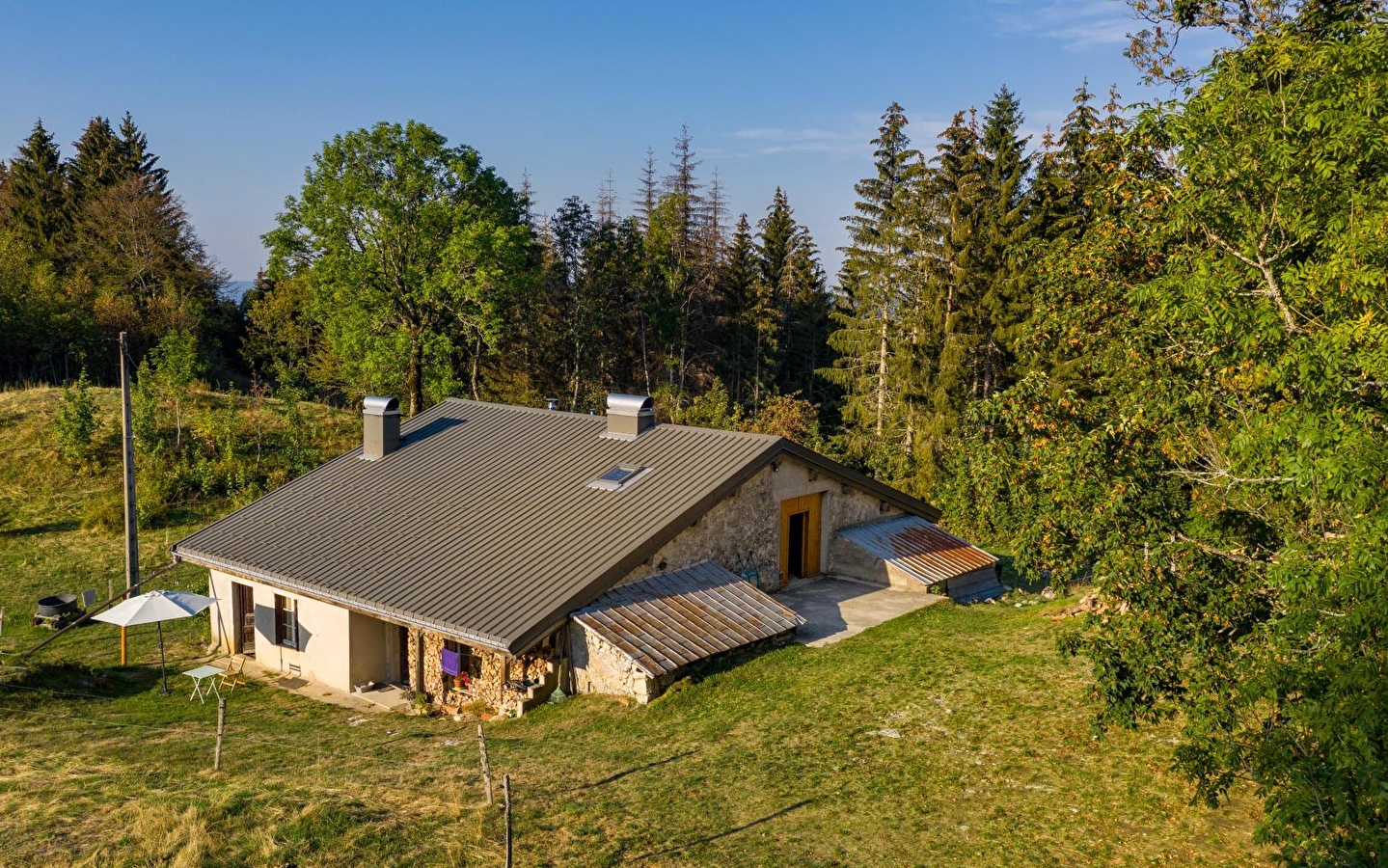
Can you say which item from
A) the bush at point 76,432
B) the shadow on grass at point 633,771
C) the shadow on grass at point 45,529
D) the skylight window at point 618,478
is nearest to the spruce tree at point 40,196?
the bush at point 76,432

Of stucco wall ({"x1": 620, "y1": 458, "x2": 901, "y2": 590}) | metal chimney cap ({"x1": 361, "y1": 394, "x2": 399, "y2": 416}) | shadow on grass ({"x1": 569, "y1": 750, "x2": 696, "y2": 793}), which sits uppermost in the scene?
metal chimney cap ({"x1": 361, "y1": 394, "x2": 399, "y2": 416})

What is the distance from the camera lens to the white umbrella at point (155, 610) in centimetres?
1831

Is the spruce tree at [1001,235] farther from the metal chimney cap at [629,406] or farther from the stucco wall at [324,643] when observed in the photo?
the stucco wall at [324,643]

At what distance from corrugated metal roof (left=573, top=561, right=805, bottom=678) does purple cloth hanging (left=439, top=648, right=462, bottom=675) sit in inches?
112

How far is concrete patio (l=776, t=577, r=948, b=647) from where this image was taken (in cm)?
1886

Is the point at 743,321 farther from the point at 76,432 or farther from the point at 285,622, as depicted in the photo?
the point at 285,622

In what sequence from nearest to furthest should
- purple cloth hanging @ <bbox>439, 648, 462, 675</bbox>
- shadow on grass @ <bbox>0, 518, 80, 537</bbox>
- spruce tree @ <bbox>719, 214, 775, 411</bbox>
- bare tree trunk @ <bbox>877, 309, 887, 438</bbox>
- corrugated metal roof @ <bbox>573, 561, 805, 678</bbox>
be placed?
corrugated metal roof @ <bbox>573, 561, 805, 678</bbox>, purple cloth hanging @ <bbox>439, 648, 462, 675</bbox>, shadow on grass @ <bbox>0, 518, 80, 537</bbox>, bare tree trunk @ <bbox>877, 309, 887, 438</bbox>, spruce tree @ <bbox>719, 214, 775, 411</bbox>

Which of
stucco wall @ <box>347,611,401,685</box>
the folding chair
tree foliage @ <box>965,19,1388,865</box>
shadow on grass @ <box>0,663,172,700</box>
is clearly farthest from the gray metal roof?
tree foliage @ <box>965,19,1388,865</box>

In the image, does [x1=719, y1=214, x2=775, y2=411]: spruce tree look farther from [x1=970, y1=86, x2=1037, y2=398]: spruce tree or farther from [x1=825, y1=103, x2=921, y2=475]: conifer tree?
[x1=970, y1=86, x2=1037, y2=398]: spruce tree

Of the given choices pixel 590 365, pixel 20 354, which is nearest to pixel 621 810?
pixel 590 365

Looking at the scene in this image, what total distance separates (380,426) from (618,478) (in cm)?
792

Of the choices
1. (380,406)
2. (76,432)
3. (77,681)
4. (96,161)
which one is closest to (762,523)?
(380,406)

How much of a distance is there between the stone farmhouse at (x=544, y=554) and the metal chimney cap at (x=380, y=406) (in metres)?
0.05

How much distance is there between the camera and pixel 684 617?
1716cm
